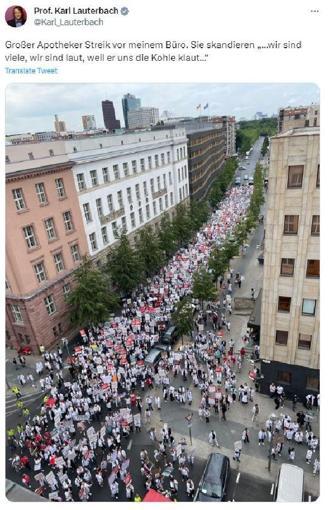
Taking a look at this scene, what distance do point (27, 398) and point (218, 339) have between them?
16687 millimetres

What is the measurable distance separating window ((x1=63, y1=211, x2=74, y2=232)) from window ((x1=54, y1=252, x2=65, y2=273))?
282 cm

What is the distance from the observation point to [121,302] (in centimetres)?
3981

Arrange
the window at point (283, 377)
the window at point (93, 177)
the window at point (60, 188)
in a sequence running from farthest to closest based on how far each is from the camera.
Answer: the window at point (93, 177) < the window at point (60, 188) < the window at point (283, 377)

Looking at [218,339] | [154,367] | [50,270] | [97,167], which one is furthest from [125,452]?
[97,167]

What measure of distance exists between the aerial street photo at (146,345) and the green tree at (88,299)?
181 mm

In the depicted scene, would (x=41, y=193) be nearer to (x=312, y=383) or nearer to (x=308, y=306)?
(x=308, y=306)

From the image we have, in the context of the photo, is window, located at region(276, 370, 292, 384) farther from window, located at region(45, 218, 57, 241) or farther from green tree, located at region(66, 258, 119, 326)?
window, located at region(45, 218, 57, 241)

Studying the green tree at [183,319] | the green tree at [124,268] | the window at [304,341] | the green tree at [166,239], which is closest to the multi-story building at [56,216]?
the green tree at [124,268]

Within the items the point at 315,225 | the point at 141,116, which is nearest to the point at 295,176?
the point at 315,225

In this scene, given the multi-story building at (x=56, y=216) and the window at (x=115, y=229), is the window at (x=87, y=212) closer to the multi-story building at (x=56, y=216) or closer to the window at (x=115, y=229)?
the multi-story building at (x=56, y=216)

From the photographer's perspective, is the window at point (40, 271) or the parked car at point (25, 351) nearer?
the window at point (40, 271)

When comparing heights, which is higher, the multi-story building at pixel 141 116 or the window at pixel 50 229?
the multi-story building at pixel 141 116

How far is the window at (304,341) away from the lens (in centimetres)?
2233
